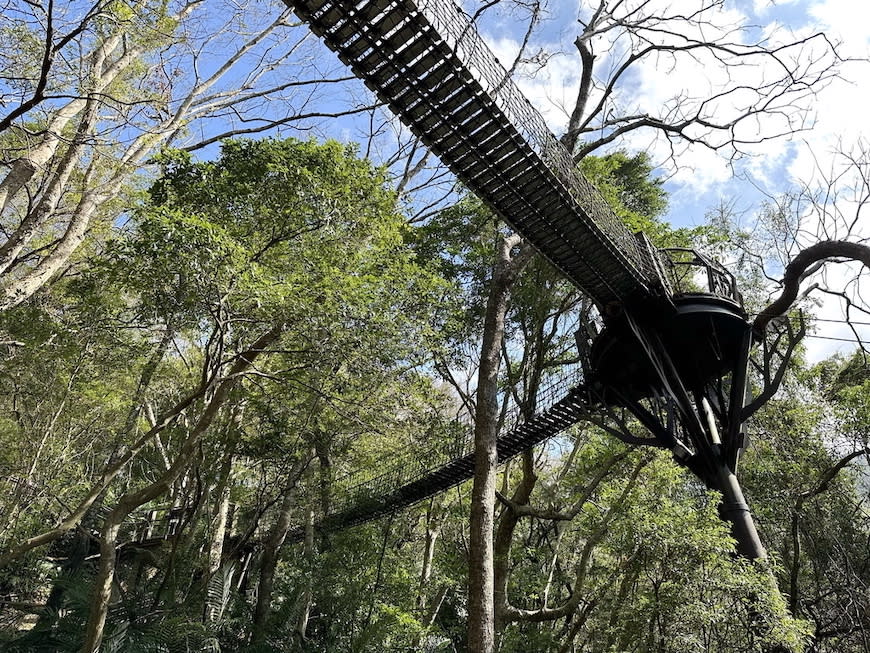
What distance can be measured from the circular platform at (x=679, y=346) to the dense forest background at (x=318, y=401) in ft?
2.34

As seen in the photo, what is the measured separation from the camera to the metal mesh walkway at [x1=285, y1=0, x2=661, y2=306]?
3.60 m

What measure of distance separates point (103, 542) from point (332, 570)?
474cm

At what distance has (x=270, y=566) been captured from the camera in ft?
29.2

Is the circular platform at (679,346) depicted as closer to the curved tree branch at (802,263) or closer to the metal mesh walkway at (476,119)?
the curved tree branch at (802,263)

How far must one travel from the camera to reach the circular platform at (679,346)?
6738 mm

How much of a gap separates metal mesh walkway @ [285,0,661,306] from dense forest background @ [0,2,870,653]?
1098 millimetres

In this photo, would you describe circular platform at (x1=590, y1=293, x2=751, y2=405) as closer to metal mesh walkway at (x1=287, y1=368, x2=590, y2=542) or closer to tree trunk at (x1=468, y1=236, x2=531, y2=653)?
metal mesh walkway at (x1=287, y1=368, x2=590, y2=542)

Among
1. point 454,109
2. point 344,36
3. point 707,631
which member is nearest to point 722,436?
point 707,631

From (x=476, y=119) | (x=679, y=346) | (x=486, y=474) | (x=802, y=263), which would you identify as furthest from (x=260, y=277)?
(x=802, y=263)

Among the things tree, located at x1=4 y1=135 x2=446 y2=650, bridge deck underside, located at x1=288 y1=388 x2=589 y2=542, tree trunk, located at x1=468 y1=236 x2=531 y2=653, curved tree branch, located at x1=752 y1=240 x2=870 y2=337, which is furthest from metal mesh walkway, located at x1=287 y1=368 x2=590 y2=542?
curved tree branch, located at x1=752 y1=240 x2=870 y2=337

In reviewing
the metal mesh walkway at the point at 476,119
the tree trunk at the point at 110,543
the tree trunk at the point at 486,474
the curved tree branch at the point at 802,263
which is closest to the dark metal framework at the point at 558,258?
the metal mesh walkway at the point at 476,119

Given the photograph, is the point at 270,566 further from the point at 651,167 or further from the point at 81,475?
the point at 651,167

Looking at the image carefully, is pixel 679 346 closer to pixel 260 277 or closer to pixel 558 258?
pixel 558 258

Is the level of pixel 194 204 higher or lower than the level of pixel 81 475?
higher
